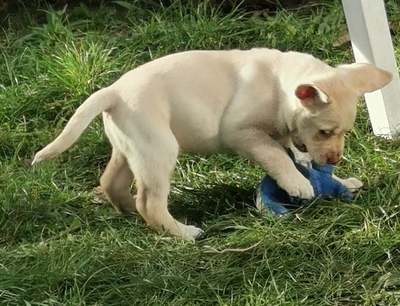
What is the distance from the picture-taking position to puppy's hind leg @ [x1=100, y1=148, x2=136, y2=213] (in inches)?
162

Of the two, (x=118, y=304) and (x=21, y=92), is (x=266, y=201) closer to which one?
(x=118, y=304)

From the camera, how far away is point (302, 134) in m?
3.94

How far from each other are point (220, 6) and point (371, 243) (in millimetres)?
2898

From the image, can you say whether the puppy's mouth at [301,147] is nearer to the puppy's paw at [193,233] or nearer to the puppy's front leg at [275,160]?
the puppy's front leg at [275,160]

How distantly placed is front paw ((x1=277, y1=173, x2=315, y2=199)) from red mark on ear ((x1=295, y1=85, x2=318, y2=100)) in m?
0.37

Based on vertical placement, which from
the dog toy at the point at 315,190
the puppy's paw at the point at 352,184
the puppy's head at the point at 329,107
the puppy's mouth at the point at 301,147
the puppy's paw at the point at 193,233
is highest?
the puppy's head at the point at 329,107

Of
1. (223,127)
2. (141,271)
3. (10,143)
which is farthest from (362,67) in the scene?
(10,143)

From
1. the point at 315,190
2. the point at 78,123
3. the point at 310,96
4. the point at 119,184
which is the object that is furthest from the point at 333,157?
the point at 78,123

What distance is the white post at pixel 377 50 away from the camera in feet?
15.1

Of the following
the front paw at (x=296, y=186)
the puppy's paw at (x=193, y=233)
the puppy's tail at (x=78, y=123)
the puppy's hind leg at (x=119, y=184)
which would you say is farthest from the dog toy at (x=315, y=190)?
the puppy's tail at (x=78, y=123)

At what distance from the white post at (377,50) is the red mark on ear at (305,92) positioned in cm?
100

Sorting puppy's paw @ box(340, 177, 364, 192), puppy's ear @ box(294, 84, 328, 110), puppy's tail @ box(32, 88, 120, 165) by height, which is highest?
puppy's tail @ box(32, 88, 120, 165)

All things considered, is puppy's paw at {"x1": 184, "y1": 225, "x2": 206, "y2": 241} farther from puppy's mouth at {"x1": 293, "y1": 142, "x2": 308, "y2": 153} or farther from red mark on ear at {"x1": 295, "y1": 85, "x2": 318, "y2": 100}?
red mark on ear at {"x1": 295, "y1": 85, "x2": 318, "y2": 100}

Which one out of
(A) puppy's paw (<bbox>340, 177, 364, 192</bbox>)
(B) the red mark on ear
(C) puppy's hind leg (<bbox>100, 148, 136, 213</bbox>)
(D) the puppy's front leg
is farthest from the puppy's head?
(C) puppy's hind leg (<bbox>100, 148, 136, 213</bbox>)
